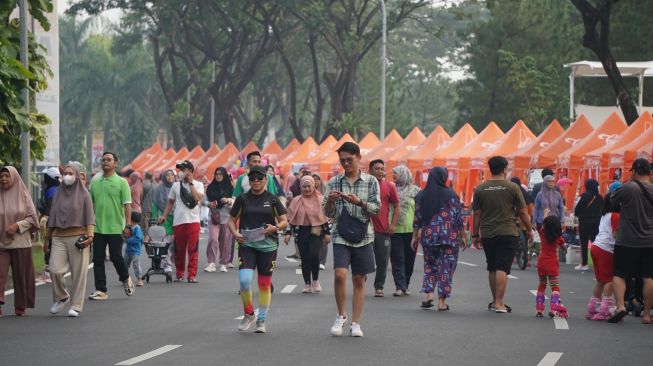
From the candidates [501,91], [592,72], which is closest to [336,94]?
[501,91]

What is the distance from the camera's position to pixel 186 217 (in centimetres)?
2167

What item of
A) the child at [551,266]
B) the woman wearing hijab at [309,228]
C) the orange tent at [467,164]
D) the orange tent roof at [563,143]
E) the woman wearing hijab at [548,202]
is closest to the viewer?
the child at [551,266]

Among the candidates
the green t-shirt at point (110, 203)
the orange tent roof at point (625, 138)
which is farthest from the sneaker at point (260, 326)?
the orange tent roof at point (625, 138)

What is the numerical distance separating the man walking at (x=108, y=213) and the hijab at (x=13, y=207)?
5.05ft

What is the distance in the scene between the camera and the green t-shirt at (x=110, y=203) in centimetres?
1795

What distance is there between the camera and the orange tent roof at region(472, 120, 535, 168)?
37938 mm

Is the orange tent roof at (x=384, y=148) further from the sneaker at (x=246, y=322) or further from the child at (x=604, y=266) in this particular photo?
the sneaker at (x=246, y=322)

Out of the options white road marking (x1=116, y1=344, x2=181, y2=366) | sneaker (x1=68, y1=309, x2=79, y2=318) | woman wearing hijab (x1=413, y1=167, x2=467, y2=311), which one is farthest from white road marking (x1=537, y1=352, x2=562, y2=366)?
sneaker (x1=68, y1=309, x2=79, y2=318)

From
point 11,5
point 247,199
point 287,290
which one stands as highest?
point 11,5

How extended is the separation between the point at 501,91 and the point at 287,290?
39432 millimetres

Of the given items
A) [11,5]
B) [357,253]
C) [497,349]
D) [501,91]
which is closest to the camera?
[497,349]

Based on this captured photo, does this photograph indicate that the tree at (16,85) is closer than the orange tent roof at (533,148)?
Yes

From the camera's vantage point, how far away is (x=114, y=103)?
3789 inches

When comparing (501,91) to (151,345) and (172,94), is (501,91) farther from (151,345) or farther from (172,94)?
(151,345)
